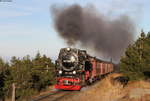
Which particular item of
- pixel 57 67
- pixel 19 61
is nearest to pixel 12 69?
pixel 19 61

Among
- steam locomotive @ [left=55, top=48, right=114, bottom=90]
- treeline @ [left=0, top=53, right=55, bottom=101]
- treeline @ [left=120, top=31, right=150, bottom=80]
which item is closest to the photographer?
treeline @ [left=0, top=53, right=55, bottom=101]

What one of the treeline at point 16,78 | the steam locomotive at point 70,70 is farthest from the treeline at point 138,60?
the treeline at point 16,78

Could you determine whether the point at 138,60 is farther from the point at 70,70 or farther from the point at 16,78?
the point at 16,78

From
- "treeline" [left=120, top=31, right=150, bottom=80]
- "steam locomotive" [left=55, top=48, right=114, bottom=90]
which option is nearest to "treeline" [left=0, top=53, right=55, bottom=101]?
"steam locomotive" [left=55, top=48, right=114, bottom=90]

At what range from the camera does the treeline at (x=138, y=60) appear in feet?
Result: 75.9

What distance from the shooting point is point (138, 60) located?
23531 mm

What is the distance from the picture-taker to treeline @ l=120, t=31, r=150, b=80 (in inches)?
911

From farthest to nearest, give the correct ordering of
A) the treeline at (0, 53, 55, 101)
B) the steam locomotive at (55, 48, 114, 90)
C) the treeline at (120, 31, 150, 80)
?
the treeline at (120, 31, 150, 80) < the steam locomotive at (55, 48, 114, 90) < the treeline at (0, 53, 55, 101)

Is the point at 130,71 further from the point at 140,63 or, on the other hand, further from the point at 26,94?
the point at 26,94

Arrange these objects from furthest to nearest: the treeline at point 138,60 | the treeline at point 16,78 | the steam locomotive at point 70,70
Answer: the treeline at point 138,60 → the steam locomotive at point 70,70 → the treeline at point 16,78

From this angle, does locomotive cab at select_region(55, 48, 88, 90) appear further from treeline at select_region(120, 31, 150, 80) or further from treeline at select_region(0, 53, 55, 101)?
treeline at select_region(120, 31, 150, 80)

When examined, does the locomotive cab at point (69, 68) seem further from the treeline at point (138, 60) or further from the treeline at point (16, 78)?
the treeline at point (138, 60)

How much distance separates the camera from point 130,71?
2392cm

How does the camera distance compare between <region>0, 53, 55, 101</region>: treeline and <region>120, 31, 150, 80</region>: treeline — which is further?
<region>120, 31, 150, 80</region>: treeline
